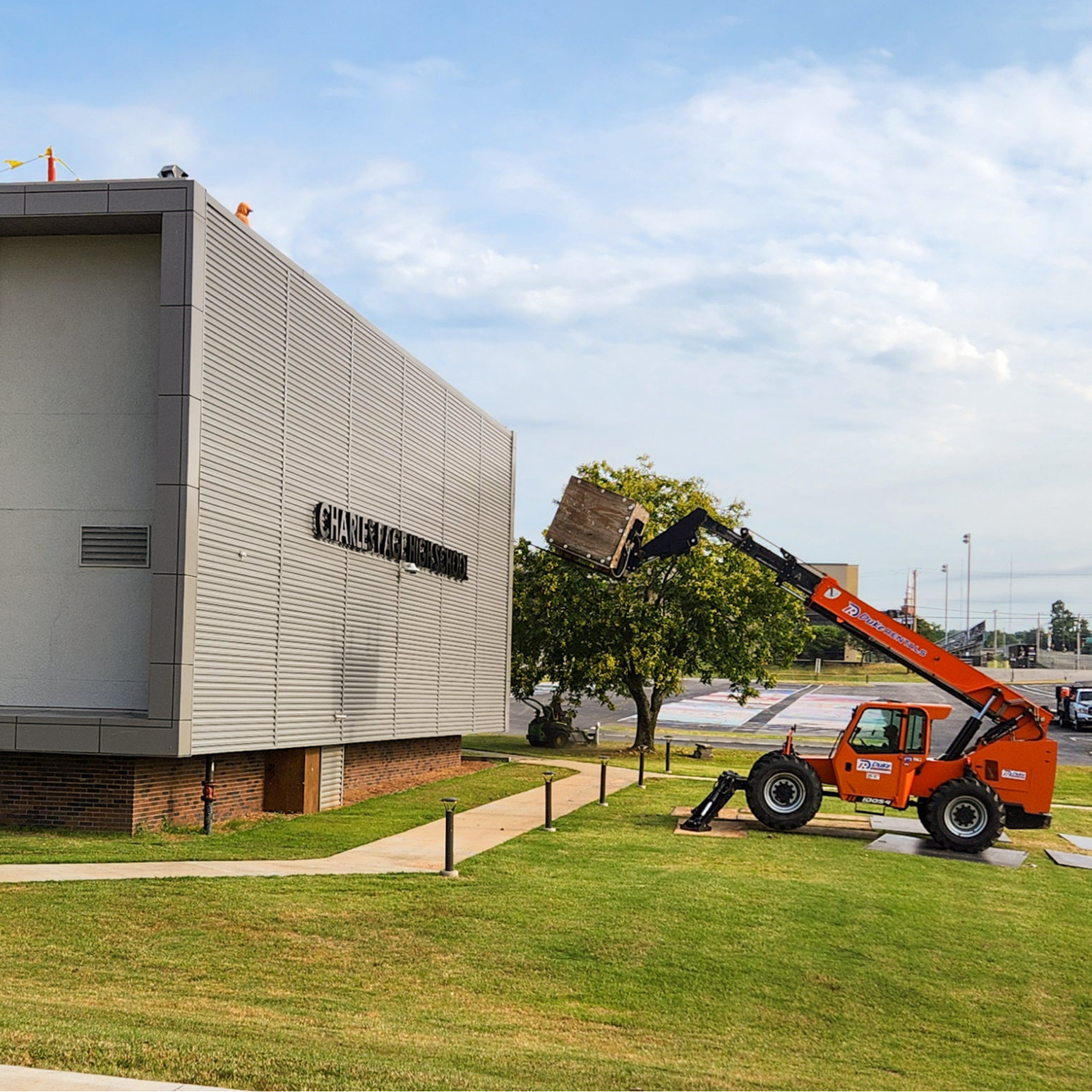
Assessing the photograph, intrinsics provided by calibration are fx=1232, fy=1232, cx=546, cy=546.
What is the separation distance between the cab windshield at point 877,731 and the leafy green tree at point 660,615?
16.5 metres

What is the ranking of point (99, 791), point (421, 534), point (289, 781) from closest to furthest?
point (99, 791), point (289, 781), point (421, 534)

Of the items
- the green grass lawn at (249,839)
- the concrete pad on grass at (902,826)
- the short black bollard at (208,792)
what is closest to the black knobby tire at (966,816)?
the concrete pad on grass at (902,826)

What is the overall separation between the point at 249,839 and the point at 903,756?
9.97 metres

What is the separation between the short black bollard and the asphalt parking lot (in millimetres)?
23236

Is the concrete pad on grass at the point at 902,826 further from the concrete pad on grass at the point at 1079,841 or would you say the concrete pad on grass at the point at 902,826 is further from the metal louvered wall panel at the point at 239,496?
the metal louvered wall panel at the point at 239,496

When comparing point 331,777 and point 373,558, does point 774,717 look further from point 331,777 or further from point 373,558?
point 331,777

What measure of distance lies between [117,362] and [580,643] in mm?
21884

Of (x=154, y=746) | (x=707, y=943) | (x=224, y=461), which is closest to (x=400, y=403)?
(x=224, y=461)

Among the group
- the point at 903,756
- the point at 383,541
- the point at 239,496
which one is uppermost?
the point at 239,496

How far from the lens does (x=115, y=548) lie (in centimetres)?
1728

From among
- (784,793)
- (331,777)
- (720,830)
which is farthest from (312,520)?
(784,793)

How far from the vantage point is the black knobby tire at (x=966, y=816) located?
717 inches

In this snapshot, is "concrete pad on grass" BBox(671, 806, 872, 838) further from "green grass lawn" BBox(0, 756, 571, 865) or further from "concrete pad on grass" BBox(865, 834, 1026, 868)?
"green grass lawn" BBox(0, 756, 571, 865)

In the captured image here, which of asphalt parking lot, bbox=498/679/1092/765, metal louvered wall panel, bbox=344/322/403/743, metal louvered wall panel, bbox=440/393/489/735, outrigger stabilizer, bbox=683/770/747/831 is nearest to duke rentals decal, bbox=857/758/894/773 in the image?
outrigger stabilizer, bbox=683/770/747/831
